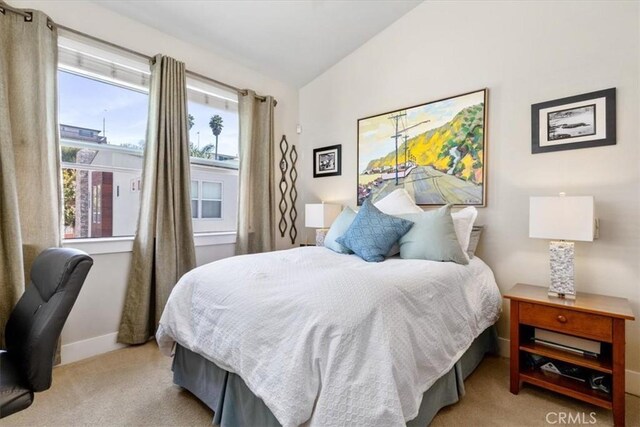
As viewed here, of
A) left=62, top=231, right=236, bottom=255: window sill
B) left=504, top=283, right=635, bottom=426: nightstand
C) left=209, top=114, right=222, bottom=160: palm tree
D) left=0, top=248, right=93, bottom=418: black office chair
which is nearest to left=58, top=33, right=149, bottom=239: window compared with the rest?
left=62, top=231, right=236, bottom=255: window sill

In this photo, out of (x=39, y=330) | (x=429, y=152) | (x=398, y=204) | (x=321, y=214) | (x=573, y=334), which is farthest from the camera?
(x=321, y=214)

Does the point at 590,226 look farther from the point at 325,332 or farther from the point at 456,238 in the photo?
the point at 325,332

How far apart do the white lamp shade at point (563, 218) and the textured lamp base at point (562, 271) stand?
0.11 metres

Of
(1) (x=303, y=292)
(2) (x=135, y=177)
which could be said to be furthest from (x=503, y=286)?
(2) (x=135, y=177)

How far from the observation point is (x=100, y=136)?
2.61 m

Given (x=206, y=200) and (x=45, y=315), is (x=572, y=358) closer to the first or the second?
(x=45, y=315)

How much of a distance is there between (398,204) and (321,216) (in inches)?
35.7

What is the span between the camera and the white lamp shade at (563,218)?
6.00 feet

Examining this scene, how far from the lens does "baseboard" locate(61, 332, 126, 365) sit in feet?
7.58

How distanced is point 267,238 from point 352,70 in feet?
6.87

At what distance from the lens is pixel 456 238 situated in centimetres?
220

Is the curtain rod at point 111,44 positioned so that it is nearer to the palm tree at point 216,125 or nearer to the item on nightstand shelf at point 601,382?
the palm tree at point 216,125

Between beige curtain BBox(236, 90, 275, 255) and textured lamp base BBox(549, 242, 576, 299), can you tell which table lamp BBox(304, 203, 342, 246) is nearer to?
beige curtain BBox(236, 90, 275, 255)

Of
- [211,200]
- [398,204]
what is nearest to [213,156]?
[211,200]
